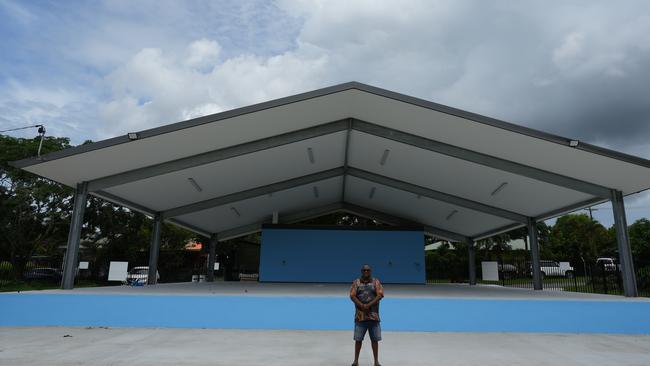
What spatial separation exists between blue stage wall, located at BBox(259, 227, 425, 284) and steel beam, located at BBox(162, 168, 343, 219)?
414 centimetres

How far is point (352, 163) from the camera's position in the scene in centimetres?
1318

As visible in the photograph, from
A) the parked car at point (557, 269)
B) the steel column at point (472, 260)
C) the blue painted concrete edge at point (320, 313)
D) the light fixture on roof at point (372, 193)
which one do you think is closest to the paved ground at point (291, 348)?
the blue painted concrete edge at point (320, 313)

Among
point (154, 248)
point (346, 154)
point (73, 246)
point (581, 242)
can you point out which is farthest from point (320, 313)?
point (581, 242)

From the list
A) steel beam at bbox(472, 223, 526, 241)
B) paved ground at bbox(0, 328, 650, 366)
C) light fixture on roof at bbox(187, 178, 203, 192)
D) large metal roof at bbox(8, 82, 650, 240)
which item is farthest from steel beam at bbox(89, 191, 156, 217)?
steel beam at bbox(472, 223, 526, 241)

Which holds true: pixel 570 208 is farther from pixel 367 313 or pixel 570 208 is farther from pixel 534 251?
pixel 367 313

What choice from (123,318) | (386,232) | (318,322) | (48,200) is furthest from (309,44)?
(48,200)

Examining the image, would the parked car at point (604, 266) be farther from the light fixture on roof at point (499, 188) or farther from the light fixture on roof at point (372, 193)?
the light fixture on roof at point (372, 193)

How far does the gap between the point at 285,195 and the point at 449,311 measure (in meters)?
8.85

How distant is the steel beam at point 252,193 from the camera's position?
1380 cm

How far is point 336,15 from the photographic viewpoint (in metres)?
8.47

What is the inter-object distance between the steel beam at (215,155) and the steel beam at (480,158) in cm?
73

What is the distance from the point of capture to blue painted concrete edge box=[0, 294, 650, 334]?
7504 millimetres

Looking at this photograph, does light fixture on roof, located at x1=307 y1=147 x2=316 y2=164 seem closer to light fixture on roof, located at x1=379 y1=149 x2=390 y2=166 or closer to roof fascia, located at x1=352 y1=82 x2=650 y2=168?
light fixture on roof, located at x1=379 y1=149 x2=390 y2=166

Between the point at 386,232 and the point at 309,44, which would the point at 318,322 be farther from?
the point at 386,232
